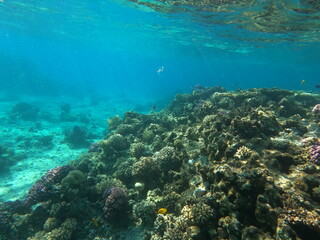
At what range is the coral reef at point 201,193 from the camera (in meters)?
3.79

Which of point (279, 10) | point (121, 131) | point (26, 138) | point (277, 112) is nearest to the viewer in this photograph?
point (277, 112)

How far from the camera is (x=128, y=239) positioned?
5863 mm

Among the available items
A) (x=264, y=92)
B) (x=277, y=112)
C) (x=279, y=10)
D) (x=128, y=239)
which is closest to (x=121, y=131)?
(x=128, y=239)

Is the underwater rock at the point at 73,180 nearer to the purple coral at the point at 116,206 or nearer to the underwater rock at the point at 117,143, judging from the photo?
the purple coral at the point at 116,206

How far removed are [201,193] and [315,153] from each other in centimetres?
360

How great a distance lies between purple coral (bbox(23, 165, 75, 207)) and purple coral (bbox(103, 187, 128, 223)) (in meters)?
3.06

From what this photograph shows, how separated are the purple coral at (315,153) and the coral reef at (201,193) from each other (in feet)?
0.08

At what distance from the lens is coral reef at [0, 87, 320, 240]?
12.4 ft

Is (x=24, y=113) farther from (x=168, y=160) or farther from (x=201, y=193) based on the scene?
(x=201, y=193)

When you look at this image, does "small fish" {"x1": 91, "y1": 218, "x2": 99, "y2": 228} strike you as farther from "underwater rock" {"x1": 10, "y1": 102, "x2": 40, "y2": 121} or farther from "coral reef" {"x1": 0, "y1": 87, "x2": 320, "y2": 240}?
"underwater rock" {"x1": 10, "y1": 102, "x2": 40, "y2": 121}

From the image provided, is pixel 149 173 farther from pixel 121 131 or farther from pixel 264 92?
pixel 264 92

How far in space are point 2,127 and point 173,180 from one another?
24520mm

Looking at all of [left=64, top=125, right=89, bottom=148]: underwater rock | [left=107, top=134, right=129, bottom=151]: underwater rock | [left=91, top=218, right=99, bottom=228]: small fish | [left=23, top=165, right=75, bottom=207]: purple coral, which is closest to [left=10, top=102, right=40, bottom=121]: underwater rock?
[left=64, top=125, right=89, bottom=148]: underwater rock

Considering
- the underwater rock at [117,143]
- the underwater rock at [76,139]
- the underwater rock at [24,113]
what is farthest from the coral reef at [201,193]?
the underwater rock at [24,113]
